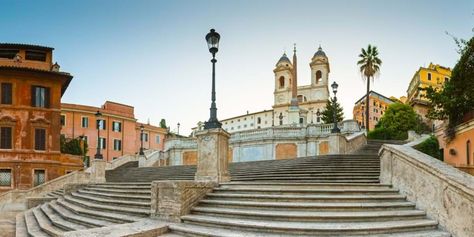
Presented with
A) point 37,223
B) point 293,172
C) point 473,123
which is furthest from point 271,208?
point 473,123

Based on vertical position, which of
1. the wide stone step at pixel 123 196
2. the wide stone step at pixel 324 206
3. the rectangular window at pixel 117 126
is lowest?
the wide stone step at pixel 123 196

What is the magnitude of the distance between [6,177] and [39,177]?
7.42 ft

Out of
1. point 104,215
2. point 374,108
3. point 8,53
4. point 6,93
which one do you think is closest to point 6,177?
point 6,93

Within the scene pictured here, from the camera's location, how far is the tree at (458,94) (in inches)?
652

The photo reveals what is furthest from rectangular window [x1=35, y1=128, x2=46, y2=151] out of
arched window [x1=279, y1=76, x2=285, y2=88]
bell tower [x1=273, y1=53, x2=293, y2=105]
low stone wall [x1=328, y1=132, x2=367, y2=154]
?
arched window [x1=279, y1=76, x2=285, y2=88]

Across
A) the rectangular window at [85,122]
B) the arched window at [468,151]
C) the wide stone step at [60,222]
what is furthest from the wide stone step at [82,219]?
the rectangular window at [85,122]

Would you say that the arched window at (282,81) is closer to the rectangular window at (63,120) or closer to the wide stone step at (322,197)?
the rectangular window at (63,120)

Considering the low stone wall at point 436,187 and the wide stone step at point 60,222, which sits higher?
the low stone wall at point 436,187

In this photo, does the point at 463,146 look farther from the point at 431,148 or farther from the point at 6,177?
the point at 6,177

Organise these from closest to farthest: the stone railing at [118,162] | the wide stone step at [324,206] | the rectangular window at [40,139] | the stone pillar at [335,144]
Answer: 1. the wide stone step at [324,206]
2. the stone pillar at [335,144]
3. the rectangular window at [40,139]
4. the stone railing at [118,162]

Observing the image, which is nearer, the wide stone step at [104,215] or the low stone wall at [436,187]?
the low stone wall at [436,187]

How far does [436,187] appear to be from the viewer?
27.0 ft

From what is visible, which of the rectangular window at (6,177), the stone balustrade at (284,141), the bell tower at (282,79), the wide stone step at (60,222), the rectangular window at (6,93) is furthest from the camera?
the bell tower at (282,79)

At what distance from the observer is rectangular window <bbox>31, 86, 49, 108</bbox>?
30562 millimetres
